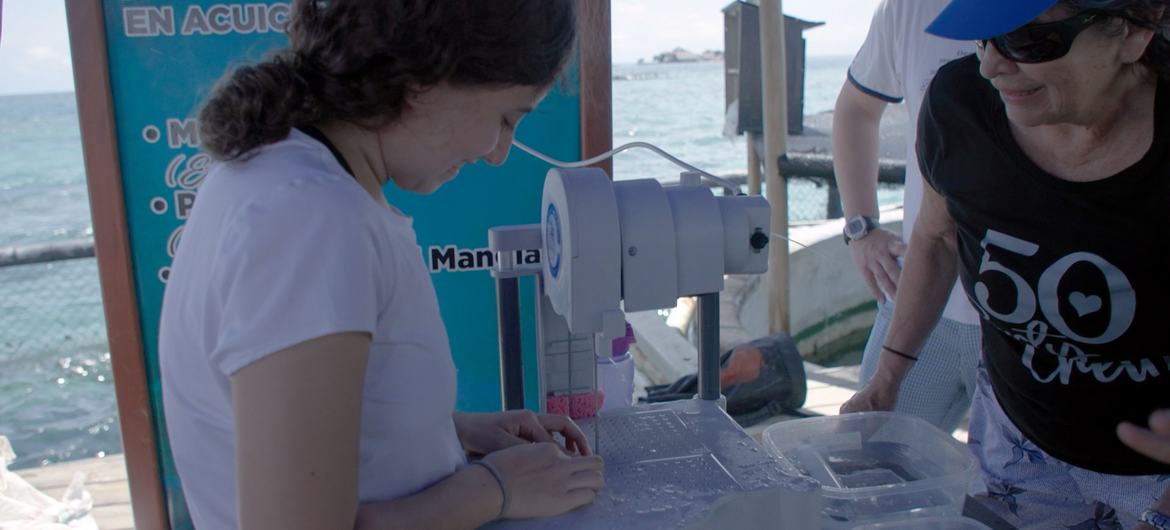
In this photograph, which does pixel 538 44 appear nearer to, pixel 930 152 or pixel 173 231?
pixel 930 152

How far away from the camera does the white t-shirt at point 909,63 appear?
192 cm

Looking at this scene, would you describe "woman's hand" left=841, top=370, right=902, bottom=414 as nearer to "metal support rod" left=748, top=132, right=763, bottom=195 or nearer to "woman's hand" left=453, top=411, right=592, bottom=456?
"woman's hand" left=453, top=411, right=592, bottom=456

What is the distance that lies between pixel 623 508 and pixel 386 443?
29 centimetres

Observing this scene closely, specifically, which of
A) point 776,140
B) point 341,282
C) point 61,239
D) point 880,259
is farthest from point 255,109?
point 61,239

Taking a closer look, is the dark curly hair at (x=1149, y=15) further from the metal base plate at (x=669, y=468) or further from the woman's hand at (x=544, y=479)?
the woman's hand at (x=544, y=479)

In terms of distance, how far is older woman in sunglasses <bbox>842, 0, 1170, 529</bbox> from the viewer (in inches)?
42.8

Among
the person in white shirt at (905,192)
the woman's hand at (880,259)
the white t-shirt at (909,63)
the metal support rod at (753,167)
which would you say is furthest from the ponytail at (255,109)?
the metal support rod at (753,167)

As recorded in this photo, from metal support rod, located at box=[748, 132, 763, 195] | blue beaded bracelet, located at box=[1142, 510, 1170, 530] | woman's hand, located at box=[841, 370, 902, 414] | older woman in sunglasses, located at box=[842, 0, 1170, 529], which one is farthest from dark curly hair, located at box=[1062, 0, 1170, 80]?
metal support rod, located at box=[748, 132, 763, 195]

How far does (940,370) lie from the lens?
74.4 inches

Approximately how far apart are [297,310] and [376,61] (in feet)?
0.83

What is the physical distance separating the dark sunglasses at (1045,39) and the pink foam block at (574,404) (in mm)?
730

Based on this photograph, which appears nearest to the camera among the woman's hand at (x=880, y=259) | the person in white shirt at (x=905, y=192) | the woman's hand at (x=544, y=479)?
the woman's hand at (x=544, y=479)

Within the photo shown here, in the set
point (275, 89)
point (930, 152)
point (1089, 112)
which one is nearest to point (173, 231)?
point (275, 89)

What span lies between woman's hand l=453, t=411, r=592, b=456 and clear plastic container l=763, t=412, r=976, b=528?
0.26 metres
